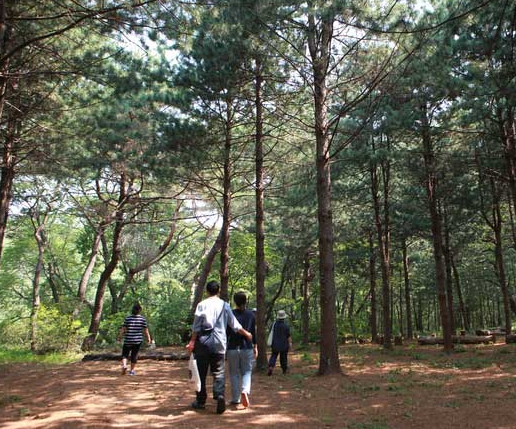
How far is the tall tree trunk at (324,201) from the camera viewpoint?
9.04m

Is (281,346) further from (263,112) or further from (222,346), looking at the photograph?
(263,112)

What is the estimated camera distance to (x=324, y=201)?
367 inches

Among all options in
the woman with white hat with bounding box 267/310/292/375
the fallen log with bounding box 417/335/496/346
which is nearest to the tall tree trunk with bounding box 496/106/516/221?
the woman with white hat with bounding box 267/310/292/375

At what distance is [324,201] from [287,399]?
14.0 feet

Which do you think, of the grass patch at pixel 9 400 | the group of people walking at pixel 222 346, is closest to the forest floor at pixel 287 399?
the grass patch at pixel 9 400

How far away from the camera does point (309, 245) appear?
18859 millimetres

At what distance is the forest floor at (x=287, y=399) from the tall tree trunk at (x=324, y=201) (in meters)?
0.63

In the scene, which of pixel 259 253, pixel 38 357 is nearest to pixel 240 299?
pixel 259 253

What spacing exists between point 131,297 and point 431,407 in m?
19.6

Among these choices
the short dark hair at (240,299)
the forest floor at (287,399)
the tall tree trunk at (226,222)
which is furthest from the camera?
the tall tree trunk at (226,222)

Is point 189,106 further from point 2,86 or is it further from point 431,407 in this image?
point 431,407

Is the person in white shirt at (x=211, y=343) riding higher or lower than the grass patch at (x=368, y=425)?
higher

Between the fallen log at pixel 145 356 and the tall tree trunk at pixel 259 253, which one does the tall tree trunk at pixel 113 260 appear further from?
the tall tree trunk at pixel 259 253

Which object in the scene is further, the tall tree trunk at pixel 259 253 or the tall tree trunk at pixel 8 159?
the tall tree trunk at pixel 259 253
